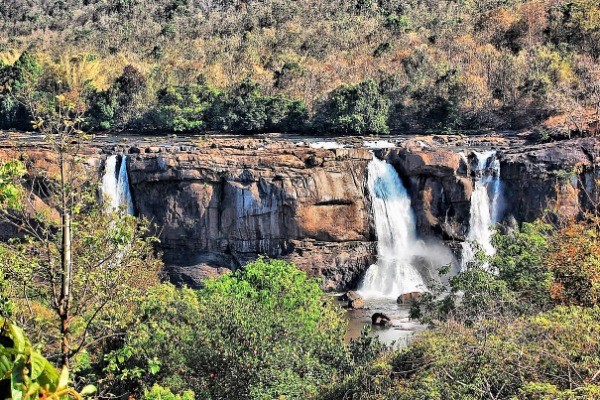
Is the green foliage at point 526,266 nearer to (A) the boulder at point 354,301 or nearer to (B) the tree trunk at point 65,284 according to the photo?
(A) the boulder at point 354,301

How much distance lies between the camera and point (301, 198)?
27.5 meters

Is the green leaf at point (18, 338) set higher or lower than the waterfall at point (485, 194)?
higher

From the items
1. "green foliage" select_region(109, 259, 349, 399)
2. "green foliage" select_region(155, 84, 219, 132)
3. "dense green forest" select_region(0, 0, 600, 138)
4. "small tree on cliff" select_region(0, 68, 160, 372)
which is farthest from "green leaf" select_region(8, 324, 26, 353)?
"green foliage" select_region(155, 84, 219, 132)

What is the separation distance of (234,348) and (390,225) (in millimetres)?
16752

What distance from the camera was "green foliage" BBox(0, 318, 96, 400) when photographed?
346cm

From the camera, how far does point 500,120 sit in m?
38.6

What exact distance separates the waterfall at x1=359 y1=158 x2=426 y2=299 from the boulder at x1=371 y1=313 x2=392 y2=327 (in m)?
4.26

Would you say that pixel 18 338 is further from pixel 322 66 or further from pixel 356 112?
pixel 322 66

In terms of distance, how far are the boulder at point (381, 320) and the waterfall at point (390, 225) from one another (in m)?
4.26

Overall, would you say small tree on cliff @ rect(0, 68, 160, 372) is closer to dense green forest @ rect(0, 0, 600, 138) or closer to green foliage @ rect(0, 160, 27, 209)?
green foliage @ rect(0, 160, 27, 209)

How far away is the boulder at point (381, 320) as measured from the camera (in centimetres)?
2290

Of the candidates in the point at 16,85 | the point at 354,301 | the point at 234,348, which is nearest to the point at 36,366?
the point at 234,348

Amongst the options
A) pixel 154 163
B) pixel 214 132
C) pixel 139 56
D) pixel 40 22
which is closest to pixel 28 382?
pixel 154 163

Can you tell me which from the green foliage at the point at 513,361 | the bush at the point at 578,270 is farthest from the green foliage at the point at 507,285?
the green foliage at the point at 513,361
